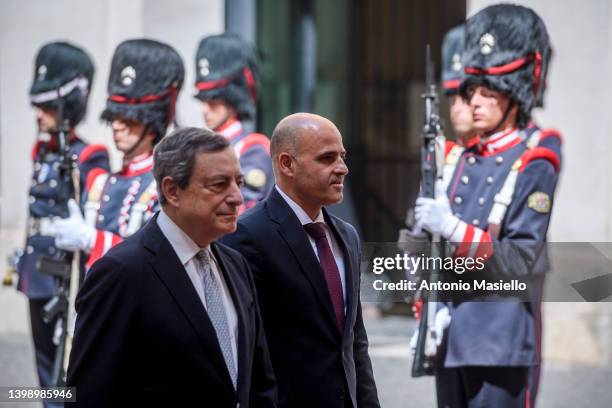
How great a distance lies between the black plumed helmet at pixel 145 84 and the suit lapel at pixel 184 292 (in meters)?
2.86

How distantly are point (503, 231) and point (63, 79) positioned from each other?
2424mm

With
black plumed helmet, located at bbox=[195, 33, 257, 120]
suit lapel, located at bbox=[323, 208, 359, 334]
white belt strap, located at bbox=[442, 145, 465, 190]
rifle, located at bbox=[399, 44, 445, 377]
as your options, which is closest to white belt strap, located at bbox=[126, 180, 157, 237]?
black plumed helmet, located at bbox=[195, 33, 257, 120]

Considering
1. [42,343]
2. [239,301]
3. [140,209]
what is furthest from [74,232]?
[239,301]

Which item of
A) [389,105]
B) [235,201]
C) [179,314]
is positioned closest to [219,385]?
[179,314]

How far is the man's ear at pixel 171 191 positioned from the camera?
302 cm

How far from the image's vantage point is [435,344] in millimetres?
5109

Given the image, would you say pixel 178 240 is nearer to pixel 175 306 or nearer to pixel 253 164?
pixel 175 306

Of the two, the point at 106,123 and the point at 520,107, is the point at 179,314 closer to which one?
the point at 520,107

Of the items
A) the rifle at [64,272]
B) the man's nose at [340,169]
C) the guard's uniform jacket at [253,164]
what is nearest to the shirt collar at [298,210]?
the man's nose at [340,169]

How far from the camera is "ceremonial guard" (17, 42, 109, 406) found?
19.6 ft

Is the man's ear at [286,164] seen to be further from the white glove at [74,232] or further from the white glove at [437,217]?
A: the white glove at [74,232]

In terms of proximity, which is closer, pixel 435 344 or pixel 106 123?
pixel 435 344

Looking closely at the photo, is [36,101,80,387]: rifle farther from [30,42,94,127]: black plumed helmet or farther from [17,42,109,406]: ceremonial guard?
[30,42,94,127]: black plumed helmet

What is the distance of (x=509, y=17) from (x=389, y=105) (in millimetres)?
3949
